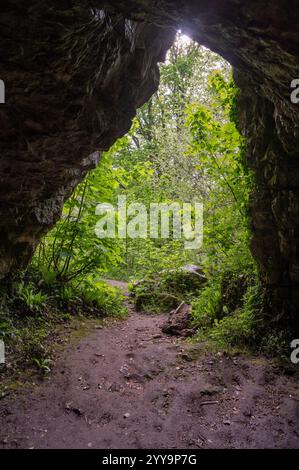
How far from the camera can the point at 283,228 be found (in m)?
5.43

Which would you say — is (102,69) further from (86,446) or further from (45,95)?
(86,446)

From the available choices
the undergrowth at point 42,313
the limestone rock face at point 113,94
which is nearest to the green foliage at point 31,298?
the undergrowth at point 42,313

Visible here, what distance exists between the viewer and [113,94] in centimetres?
432

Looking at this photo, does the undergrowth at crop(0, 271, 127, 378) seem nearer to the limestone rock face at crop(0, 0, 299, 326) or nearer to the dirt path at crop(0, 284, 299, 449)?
the dirt path at crop(0, 284, 299, 449)

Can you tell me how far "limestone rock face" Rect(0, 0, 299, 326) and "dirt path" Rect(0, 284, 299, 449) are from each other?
1.61 m

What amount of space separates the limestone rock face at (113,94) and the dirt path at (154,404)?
1.61m

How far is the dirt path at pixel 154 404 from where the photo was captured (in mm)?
3771

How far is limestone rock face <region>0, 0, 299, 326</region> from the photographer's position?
2738 mm

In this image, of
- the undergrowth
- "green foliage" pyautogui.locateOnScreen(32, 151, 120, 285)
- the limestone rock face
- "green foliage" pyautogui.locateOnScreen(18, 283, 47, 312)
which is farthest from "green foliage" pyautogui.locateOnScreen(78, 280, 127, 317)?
the limestone rock face

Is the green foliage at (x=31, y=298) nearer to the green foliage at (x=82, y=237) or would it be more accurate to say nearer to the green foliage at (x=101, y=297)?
the green foliage at (x=82, y=237)

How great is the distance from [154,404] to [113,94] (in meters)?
4.31

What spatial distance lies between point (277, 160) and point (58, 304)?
5.60 metres

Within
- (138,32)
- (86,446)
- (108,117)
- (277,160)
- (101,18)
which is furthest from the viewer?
(277,160)
